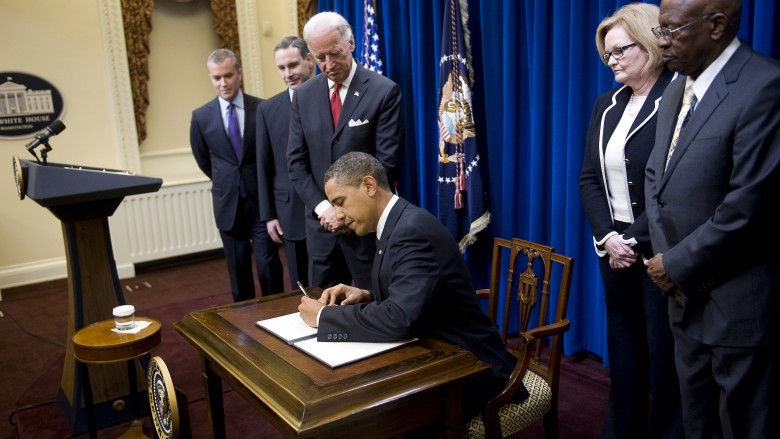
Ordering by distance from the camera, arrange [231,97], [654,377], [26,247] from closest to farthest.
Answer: [654,377], [231,97], [26,247]

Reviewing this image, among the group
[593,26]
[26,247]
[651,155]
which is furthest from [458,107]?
[26,247]

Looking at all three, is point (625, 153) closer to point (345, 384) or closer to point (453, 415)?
point (453, 415)

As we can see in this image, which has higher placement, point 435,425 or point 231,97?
point 231,97

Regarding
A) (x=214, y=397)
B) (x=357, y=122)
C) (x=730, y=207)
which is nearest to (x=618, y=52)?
(x=730, y=207)

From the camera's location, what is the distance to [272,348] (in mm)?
1781

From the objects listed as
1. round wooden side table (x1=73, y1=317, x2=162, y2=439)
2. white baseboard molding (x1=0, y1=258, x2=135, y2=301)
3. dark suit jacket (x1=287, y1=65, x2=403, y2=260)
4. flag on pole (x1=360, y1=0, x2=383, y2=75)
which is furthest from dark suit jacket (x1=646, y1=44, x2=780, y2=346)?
white baseboard molding (x1=0, y1=258, x2=135, y2=301)

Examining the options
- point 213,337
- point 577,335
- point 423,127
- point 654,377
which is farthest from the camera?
point 423,127

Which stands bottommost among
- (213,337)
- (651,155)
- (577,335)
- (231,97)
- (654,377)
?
(577,335)

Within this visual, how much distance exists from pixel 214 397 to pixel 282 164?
1728 mm

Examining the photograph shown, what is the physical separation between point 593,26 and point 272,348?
2238mm

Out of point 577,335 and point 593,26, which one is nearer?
point 593,26

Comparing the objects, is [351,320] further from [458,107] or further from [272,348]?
[458,107]

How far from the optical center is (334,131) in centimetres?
305

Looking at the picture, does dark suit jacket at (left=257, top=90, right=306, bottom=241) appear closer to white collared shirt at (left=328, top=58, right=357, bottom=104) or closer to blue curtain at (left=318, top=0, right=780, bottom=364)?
white collared shirt at (left=328, top=58, right=357, bottom=104)
